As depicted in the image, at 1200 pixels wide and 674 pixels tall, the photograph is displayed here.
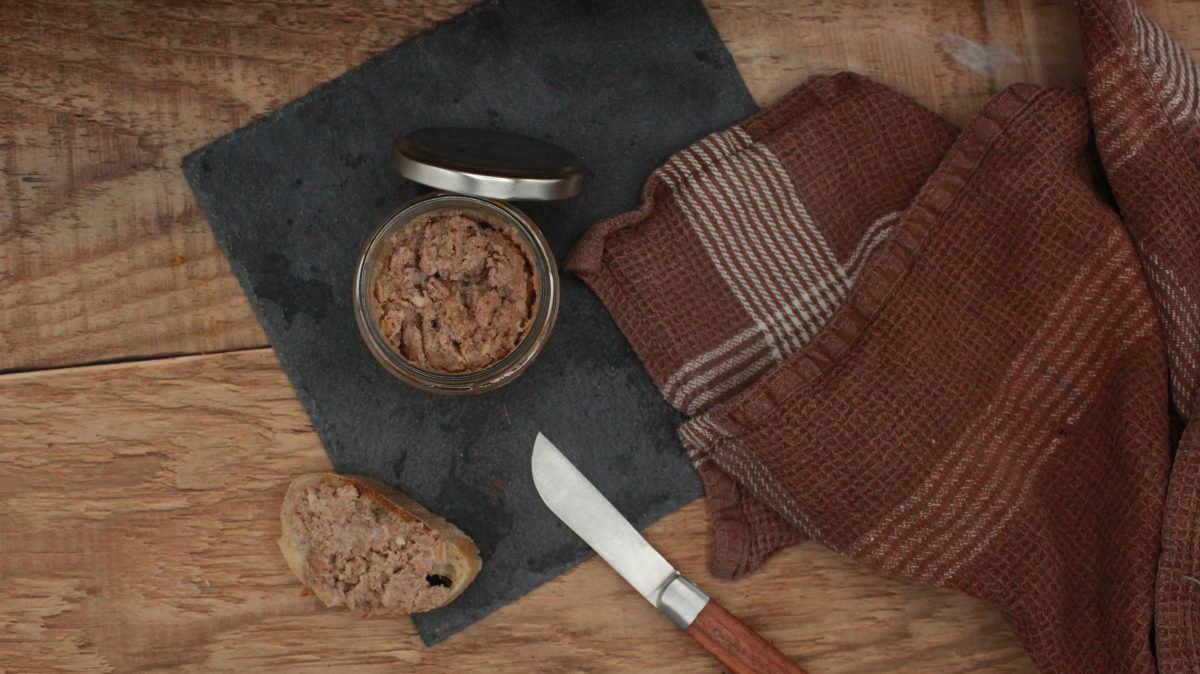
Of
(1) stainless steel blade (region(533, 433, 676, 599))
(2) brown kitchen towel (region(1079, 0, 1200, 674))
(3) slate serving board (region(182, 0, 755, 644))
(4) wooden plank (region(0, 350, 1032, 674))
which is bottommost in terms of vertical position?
(4) wooden plank (region(0, 350, 1032, 674))

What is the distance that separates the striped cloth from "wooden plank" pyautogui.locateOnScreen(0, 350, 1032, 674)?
88 millimetres

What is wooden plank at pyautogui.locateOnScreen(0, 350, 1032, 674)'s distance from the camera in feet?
3.63

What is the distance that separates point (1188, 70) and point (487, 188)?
0.81 m

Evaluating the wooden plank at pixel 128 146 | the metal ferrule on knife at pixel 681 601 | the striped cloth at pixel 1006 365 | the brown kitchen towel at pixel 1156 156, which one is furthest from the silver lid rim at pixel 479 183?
the brown kitchen towel at pixel 1156 156

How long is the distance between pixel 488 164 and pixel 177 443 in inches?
19.4

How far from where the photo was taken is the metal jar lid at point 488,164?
1006 millimetres

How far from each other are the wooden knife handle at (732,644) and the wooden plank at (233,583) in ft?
0.18

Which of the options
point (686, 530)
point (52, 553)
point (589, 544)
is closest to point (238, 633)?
point (52, 553)

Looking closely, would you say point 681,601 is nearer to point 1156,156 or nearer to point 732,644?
point 732,644

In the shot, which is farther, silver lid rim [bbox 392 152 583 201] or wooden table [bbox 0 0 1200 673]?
wooden table [bbox 0 0 1200 673]

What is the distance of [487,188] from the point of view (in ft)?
3.30

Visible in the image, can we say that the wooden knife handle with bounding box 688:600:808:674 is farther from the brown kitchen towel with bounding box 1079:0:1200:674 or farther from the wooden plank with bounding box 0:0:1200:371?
the wooden plank with bounding box 0:0:1200:371

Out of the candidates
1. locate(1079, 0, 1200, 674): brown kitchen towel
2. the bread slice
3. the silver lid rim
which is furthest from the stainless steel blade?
locate(1079, 0, 1200, 674): brown kitchen towel

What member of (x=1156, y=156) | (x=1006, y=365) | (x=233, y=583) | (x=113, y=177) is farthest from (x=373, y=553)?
(x=1156, y=156)
